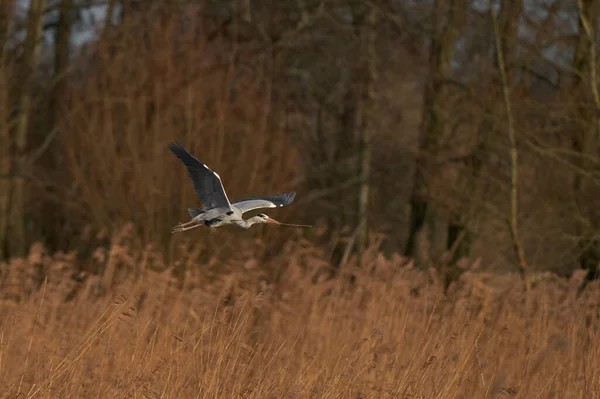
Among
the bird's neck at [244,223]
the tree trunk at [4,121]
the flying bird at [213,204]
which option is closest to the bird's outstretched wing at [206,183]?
the flying bird at [213,204]

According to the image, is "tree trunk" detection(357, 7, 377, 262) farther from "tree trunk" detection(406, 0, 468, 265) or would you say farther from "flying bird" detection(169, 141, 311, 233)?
"flying bird" detection(169, 141, 311, 233)

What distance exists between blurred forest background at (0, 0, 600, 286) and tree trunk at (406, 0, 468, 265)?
0.09ft

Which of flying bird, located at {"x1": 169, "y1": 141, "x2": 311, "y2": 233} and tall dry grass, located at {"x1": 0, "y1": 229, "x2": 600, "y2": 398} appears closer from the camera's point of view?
tall dry grass, located at {"x1": 0, "y1": 229, "x2": 600, "y2": 398}

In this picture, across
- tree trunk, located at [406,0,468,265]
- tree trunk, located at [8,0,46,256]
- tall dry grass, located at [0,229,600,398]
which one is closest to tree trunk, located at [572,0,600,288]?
tall dry grass, located at [0,229,600,398]

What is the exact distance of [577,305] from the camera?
17.8 feet

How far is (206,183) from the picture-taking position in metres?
5.06

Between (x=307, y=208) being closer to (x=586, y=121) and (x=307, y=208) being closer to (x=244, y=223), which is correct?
(x=586, y=121)

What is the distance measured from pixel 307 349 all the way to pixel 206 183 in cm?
112

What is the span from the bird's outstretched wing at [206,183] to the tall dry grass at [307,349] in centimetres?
43

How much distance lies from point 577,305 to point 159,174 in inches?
208

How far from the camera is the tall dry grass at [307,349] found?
12.7 ft

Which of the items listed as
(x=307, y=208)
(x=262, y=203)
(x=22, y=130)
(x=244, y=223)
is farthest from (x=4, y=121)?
(x=244, y=223)

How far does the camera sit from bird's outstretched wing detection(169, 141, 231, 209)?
16.2 feet

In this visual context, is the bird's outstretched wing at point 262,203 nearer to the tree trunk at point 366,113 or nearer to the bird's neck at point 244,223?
the bird's neck at point 244,223
